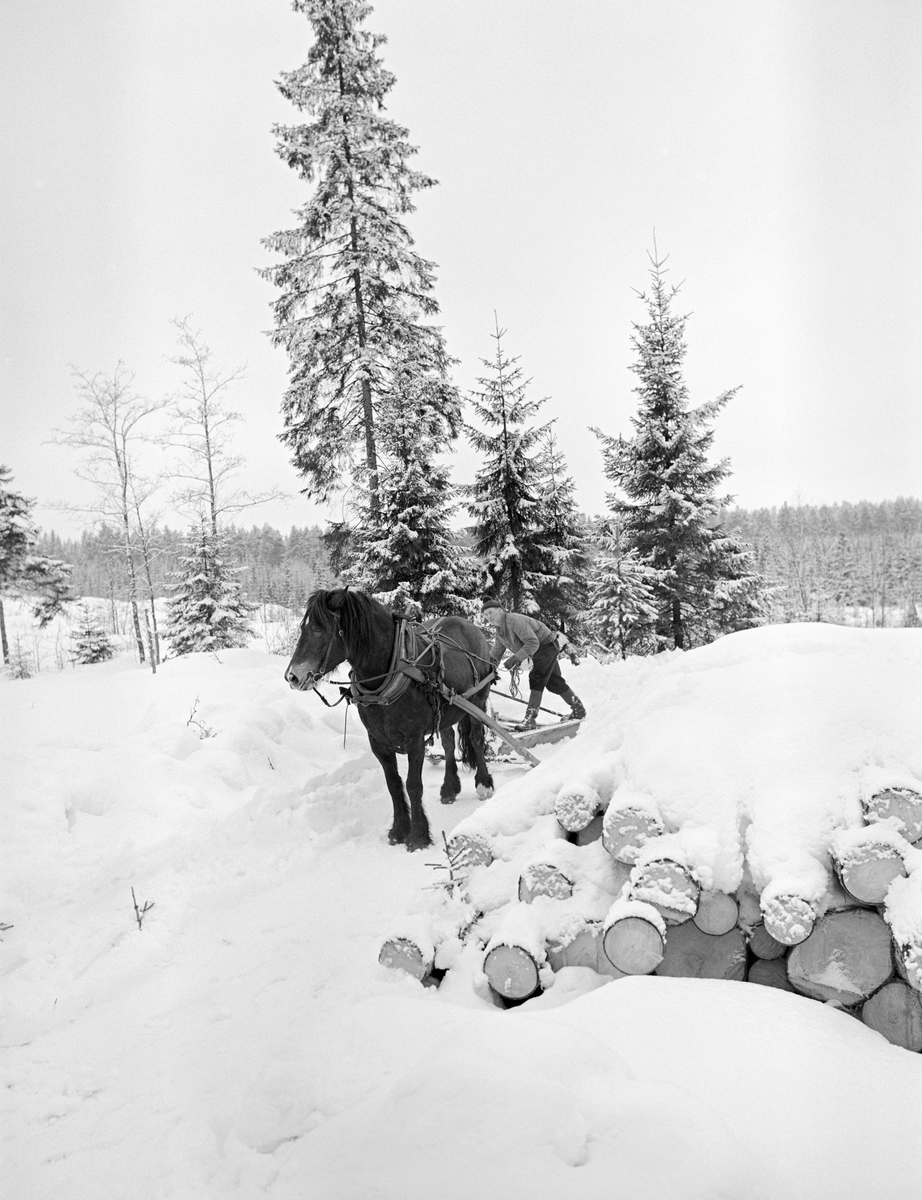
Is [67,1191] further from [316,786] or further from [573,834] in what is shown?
[316,786]

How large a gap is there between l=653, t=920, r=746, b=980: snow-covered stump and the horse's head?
260 cm

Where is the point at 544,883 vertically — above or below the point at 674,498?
below

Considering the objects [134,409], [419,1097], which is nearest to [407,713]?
[419,1097]

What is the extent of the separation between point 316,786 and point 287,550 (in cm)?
8942

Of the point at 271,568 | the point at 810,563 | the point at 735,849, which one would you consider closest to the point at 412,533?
the point at 735,849

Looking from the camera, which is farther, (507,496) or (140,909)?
(507,496)

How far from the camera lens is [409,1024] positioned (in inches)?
91.4

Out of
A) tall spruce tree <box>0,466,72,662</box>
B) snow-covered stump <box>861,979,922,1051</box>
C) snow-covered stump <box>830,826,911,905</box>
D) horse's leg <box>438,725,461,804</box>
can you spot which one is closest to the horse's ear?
horse's leg <box>438,725,461,804</box>

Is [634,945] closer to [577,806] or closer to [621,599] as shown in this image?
[577,806]

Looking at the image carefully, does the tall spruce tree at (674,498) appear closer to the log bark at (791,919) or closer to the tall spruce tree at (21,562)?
the log bark at (791,919)

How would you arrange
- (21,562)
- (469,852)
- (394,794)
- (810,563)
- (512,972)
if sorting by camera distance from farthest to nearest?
(810,563)
(21,562)
(394,794)
(469,852)
(512,972)

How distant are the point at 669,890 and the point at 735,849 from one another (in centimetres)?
32

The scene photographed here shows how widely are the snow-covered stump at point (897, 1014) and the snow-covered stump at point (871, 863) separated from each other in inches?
11.1

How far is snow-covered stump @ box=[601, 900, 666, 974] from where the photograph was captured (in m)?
2.35
